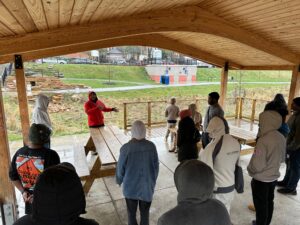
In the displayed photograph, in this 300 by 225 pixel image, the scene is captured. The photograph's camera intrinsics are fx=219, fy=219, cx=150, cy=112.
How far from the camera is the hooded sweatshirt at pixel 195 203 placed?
1261 mm

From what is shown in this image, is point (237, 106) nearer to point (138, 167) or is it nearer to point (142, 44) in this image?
point (142, 44)

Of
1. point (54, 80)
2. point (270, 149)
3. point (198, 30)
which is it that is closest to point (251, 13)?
point (198, 30)

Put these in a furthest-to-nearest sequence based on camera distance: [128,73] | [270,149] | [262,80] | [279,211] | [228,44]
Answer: [262,80] → [128,73] → [228,44] → [279,211] → [270,149]

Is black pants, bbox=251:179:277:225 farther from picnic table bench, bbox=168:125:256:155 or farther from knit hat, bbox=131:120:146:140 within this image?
picnic table bench, bbox=168:125:256:155

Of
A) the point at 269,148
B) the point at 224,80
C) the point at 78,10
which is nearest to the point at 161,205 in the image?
the point at 269,148

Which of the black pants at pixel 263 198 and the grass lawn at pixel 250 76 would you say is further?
the grass lawn at pixel 250 76

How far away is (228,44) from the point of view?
5.43 meters

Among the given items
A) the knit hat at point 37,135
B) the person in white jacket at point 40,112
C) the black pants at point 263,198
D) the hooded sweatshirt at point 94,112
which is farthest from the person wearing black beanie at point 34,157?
the hooded sweatshirt at point 94,112

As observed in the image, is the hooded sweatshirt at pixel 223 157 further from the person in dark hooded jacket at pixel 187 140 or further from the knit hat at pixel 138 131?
the person in dark hooded jacket at pixel 187 140

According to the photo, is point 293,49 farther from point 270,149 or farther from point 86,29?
point 86,29

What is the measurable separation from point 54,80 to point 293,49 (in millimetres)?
10900

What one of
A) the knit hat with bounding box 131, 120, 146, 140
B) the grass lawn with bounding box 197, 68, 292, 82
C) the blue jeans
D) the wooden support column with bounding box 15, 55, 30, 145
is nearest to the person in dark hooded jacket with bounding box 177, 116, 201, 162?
the knit hat with bounding box 131, 120, 146, 140

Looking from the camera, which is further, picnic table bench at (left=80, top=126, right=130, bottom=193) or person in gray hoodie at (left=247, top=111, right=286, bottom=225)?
picnic table bench at (left=80, top=126, right=130, bottom=193)

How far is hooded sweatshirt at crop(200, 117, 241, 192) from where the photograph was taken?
7.34ft
